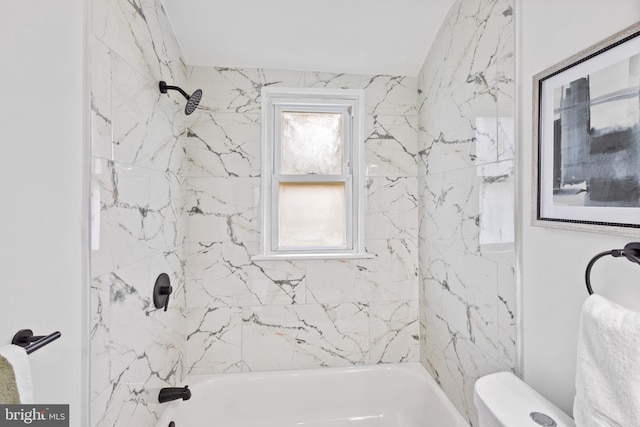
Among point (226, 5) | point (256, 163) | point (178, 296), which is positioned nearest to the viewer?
point (226, 5)

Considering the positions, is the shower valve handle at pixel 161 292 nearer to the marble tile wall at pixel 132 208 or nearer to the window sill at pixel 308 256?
the marble tile wall at pixel 132 208

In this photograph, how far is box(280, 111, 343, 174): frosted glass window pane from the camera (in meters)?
2.10

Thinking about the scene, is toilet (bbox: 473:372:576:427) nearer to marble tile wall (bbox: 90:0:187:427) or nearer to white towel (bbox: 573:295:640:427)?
white towel (bbox: 573:295:640:427)

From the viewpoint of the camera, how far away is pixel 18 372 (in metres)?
0.59

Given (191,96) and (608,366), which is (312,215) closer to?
(191,96)

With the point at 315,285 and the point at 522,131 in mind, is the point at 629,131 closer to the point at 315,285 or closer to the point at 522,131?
the point at 522,131

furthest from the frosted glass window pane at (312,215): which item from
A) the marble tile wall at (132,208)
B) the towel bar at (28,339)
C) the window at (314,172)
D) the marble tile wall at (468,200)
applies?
the towel bar at (28,339)

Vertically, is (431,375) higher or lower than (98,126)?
lower

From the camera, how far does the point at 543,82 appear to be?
101cm

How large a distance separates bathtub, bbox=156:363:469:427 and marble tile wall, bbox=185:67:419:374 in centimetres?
9

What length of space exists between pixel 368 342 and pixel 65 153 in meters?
1.89

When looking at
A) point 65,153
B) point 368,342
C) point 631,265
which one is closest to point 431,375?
point 368,342

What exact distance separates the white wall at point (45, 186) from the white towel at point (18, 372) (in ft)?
0.35

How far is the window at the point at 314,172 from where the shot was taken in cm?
202
